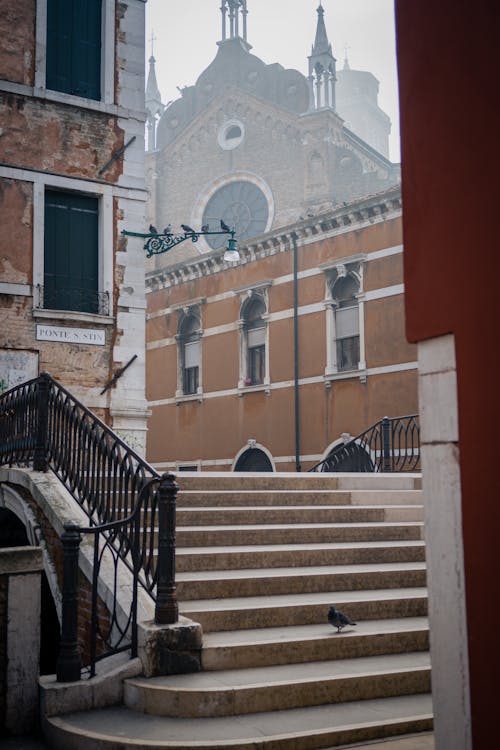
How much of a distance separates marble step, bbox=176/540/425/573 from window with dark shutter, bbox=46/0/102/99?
9486 mm

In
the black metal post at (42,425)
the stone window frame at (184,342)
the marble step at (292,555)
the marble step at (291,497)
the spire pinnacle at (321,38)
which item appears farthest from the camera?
the spire pinnacle at (321,38)

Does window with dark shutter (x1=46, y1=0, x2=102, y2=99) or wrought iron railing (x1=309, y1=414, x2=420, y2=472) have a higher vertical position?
window with dark shutter (x1=46, y1=0, x2=102, y2=99)

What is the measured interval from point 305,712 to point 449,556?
8.64 feet

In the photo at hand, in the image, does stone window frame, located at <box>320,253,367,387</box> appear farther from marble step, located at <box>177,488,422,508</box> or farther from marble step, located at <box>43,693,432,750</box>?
marble step, located at <box>43,693,432,750</box>

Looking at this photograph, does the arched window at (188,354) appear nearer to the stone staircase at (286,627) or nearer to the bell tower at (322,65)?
the stone staircase at (286,627)

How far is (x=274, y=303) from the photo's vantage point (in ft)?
76.8

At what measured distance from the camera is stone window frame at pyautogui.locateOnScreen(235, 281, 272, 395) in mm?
23516

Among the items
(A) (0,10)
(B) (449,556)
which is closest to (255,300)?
(A) (0,10)

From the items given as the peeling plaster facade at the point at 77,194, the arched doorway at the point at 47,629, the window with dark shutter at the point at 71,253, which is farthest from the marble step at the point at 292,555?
the window with dark shutter at the point at 71,253

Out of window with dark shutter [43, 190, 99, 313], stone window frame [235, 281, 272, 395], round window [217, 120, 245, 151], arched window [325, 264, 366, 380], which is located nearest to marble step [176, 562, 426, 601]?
window with dark shutter [43, 190, 99, 313]

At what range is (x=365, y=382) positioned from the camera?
2041 centimetres

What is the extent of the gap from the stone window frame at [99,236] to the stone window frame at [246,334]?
9.65 metres

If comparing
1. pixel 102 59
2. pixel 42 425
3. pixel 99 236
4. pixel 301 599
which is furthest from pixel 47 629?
pixel 102 59

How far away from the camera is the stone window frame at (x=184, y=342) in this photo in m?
25.7
